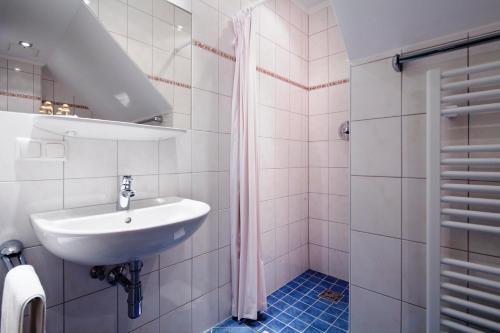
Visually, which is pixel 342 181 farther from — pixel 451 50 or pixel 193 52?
pixel 193 52

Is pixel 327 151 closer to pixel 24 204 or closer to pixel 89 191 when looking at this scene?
pixel 89 191

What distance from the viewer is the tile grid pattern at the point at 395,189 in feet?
2.92

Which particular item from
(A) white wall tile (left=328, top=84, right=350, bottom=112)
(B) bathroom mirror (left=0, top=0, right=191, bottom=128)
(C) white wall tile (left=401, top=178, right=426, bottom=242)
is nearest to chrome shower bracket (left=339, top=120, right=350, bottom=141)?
(A) white wall tile (left=328, top=84, right=350, bottom=112)

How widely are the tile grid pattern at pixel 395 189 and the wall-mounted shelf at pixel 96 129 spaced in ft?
3.05

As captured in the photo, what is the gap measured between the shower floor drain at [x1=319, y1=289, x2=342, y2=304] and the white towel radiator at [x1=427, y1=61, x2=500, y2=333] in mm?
1117

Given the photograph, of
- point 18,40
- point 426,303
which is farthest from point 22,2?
point 426,303

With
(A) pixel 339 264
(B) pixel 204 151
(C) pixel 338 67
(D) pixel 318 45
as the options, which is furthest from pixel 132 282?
(D) pixel 318 45

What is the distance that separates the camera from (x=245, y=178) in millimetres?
1601

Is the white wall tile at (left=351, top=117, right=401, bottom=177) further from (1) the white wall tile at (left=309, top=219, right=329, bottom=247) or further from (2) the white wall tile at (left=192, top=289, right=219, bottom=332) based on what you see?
(1) the white wall tile at (left=309, top=219, right=329, bottom=247)

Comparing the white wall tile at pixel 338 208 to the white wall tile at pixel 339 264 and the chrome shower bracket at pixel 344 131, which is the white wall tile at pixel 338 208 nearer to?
the white wall tile at pixel 339 264

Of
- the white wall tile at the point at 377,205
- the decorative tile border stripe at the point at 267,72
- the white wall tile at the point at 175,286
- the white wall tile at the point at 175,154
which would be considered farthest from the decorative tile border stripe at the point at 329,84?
the white wall tile at the point at 175,286

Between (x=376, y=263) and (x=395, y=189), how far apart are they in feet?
1.16

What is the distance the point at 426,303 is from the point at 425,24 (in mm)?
1086

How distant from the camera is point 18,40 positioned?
37.8 inches
